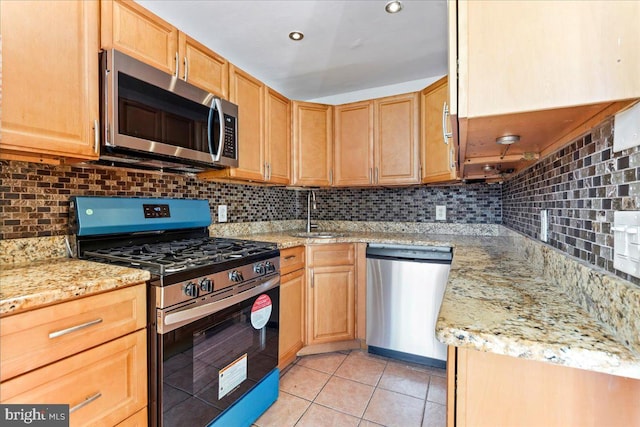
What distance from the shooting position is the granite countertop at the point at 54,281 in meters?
0.81

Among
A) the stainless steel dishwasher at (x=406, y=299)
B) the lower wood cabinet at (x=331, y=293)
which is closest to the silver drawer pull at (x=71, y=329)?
the lower wood cabinet at (x=331, y=293)

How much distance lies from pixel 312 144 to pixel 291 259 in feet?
3.65

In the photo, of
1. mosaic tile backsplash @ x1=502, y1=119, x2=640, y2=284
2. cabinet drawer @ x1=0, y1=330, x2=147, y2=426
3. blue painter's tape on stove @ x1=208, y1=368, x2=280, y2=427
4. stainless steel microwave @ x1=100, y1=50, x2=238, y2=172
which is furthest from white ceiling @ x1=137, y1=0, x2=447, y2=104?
blue painter's tape on stove @ x1=208, y1=368, x2=280, y2=427

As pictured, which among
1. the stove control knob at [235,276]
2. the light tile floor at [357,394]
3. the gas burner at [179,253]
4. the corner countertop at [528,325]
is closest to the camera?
the corner countertop at [528,325]

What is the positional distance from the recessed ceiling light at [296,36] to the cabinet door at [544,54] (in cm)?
151

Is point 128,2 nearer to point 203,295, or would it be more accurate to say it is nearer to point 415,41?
point 203,295

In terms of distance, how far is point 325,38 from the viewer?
196 centimetres

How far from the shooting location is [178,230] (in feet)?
6.04

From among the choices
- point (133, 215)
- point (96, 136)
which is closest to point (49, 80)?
point (96, 136)

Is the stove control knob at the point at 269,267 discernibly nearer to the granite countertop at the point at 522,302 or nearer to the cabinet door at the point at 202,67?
the granite countertop at the point at 522,302

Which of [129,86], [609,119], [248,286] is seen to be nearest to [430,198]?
[248,286]

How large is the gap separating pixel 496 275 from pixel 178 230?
1719mm

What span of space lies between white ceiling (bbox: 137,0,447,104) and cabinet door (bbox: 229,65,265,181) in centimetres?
28

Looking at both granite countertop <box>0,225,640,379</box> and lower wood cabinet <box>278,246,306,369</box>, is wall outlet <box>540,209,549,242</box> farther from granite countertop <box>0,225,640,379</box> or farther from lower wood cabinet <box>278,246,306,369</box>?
lower wood cabinet <box>278,246,306,369</box>
